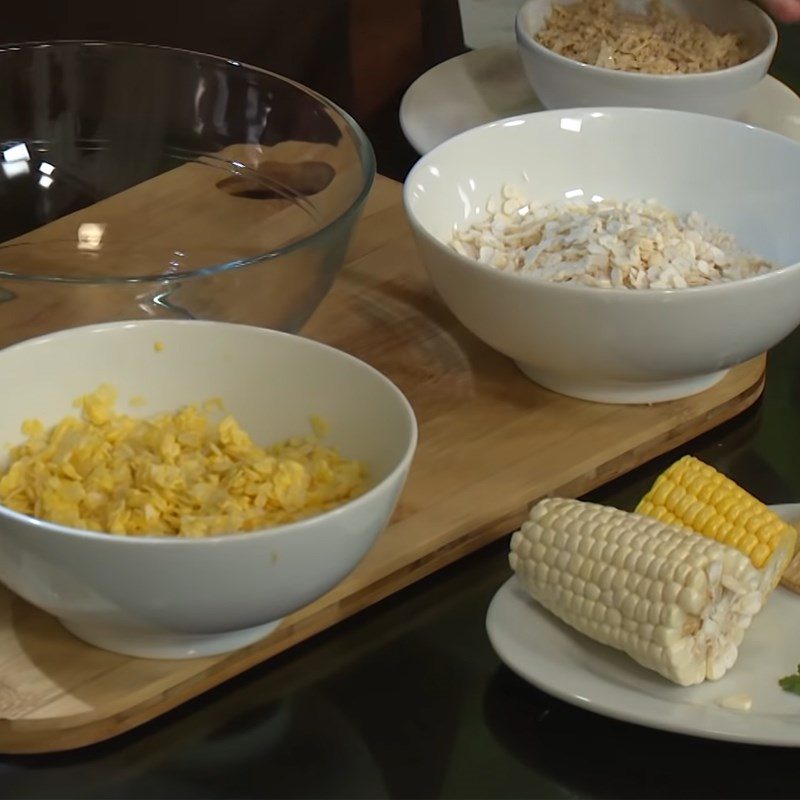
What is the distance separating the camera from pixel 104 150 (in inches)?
57.7

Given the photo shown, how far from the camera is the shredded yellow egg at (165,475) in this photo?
89cm

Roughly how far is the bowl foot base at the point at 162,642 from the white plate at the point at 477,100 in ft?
2.40

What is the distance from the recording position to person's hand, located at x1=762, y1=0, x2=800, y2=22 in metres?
1.64

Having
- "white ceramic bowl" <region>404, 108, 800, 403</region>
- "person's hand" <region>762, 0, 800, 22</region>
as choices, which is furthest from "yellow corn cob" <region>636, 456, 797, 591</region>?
"person's hand" <region>762, 0, 800, 22</region>

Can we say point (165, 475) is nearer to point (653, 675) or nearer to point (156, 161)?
point (653, 675)

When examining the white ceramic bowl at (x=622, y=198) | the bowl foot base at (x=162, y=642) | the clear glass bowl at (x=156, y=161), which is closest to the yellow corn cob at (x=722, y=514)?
the white ceramic bowl at (x=622, y=198)

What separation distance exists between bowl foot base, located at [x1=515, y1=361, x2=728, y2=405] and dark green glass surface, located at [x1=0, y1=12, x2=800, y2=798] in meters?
0.29

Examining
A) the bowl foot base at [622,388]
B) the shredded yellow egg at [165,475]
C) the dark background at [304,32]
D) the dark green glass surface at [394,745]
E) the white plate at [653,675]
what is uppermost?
the shredded yellow egg at [165,475]

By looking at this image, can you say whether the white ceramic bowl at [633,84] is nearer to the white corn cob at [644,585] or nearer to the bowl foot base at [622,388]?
the bowl foot base at [622,388]

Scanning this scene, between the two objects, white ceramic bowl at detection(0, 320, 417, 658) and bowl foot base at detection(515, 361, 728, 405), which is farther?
bowl foot base at detection(515, 361, 728, 405)

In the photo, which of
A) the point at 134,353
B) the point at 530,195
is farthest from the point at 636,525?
the point at 530,195

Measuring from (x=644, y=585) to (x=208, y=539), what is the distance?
0.84ft

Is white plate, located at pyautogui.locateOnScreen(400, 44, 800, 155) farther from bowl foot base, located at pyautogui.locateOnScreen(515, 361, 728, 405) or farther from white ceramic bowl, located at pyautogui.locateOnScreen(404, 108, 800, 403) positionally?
bowl foot base, located at pyautogui.locateOnScreen(515, 361, 728, 405)

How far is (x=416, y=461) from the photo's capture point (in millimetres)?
1106
